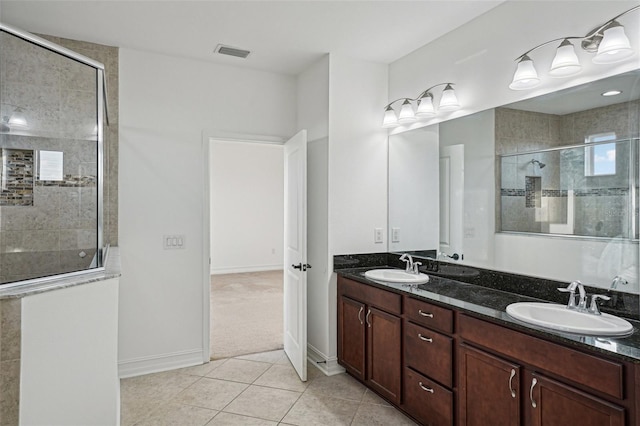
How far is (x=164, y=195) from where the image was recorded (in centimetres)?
343

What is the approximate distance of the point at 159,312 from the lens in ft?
11.2

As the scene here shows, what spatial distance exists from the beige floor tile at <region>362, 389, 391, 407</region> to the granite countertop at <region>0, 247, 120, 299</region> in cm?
190

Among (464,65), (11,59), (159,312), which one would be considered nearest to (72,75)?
(11,59)

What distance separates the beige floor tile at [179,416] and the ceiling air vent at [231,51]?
108 inches

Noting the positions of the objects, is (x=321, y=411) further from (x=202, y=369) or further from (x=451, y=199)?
(x=451, y=199)

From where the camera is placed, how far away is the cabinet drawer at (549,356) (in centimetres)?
148

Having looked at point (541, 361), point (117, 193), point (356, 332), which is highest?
point (117, 193)

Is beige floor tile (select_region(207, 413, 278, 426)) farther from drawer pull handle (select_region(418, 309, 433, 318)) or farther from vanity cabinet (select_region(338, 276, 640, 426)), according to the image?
drawer pull handle (select_region(418, 309, 433, 318))

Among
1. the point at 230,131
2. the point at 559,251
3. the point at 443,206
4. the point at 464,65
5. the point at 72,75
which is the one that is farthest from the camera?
the point at 230,131

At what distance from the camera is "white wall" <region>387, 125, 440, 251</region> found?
3184 mm

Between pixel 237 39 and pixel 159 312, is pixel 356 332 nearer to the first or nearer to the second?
pixel 159 312

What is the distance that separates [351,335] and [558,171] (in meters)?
1.88

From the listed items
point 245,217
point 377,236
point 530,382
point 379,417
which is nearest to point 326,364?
point 379,417

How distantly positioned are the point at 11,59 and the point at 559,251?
307 cm
